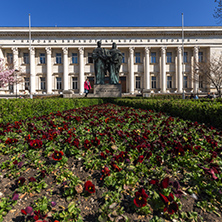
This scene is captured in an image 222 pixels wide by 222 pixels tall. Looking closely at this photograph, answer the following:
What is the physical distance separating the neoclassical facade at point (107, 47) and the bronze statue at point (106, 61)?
783 inches

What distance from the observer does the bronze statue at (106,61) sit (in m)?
13.4

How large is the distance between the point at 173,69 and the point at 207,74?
32.1 ft

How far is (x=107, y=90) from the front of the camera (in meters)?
14.2

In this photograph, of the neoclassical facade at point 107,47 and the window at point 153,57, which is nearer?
the neoclassical facade at point 107,47

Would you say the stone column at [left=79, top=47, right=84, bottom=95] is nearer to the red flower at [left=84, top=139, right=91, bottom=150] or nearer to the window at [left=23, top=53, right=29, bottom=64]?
the window at [left=23, top=53, right=29, bottom=64]

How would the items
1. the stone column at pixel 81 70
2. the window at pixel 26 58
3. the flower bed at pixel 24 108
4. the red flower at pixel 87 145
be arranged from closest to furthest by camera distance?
the red flower at pixel 87 145 → the flower bed at pixel 24 108 → the stone column at pixel 81 70 → the window at pixel 26 58

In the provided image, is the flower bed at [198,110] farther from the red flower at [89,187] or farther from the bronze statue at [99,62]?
the bronze statue at [99,62]

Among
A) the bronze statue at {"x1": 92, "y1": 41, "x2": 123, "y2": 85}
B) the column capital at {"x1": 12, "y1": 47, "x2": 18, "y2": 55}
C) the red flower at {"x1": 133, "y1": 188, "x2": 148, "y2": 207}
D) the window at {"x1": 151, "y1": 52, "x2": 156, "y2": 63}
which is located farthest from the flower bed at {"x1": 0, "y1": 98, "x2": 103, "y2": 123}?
the column capital at {"x1": 12, "y1": 47, "x2": 18, "y2": 55}

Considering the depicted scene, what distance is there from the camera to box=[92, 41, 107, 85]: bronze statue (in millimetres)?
13445

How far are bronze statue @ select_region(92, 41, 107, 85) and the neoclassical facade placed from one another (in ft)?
65.2

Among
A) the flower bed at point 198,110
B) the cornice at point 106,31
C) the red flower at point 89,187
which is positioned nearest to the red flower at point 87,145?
the red flower at point 89,187

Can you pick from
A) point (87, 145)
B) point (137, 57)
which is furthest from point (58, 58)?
point (87, 145)

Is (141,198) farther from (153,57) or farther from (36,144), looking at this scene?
(153,57)

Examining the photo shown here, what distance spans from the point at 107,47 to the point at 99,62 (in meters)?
21.7
